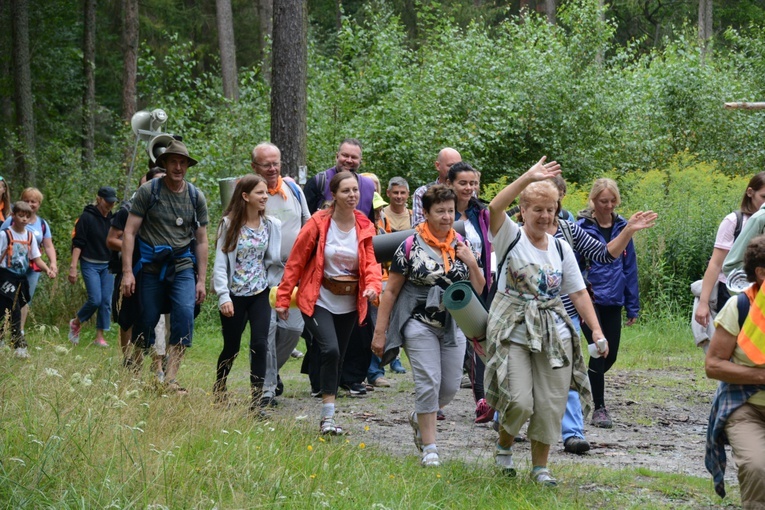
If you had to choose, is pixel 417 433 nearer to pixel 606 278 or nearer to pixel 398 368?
pixel 606 278

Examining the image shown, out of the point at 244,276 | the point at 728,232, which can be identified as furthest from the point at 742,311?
the point at 244,276

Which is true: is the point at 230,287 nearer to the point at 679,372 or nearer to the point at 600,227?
the point at 600,227

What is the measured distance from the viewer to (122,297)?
329 inches

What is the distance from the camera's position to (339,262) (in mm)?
7883

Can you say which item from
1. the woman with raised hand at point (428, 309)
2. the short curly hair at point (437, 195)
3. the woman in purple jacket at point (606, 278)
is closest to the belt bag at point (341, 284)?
the woman with raised hand at point (428, 309)

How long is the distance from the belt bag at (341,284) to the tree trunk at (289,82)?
16.4ft

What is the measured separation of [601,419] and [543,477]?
8.00 ft

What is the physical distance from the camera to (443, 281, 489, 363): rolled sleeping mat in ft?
21.2

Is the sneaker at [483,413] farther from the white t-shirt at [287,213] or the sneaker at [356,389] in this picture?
the white t-shirt at [287,213]

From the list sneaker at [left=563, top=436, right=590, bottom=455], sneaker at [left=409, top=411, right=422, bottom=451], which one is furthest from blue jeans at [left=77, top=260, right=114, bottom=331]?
sneaker at [left=563, top=436, right=590, bottom=455]

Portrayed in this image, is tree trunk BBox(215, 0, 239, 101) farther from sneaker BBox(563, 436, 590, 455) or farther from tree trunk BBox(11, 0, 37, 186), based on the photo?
sneaker BBox(563, 436, 590, 455)

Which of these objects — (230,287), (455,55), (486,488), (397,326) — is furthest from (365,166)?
(486,488)

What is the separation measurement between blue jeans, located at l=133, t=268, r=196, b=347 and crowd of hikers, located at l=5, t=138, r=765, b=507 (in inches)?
0.5

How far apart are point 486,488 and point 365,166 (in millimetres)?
12603
